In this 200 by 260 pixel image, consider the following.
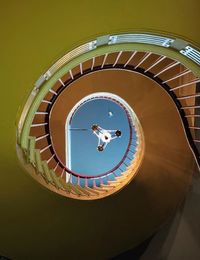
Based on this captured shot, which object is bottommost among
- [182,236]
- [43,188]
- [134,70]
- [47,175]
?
[182,236]

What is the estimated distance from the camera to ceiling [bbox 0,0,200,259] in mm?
3016

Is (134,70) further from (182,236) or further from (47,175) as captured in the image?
(182,236)

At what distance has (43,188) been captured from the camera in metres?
4.63

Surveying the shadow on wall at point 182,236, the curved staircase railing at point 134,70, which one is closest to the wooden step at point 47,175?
the curved staircase railing at point 134,70

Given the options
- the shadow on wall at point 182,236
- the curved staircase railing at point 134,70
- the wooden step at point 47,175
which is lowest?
the shadow on wall at point 182,236

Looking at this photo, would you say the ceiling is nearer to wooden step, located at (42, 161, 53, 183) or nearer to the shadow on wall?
wooden step, located at (42, 161, 53, 183)

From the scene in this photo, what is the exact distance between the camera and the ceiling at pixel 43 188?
9.89ft

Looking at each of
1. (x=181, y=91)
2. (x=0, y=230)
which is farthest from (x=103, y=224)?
(x=181, y=91)

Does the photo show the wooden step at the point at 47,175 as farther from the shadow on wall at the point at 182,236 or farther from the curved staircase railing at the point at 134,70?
the shadow on wall at the point at 182,236

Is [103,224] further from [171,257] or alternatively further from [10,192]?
[10,192]

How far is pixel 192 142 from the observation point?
16.8ft

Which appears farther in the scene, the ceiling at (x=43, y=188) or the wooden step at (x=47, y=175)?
the wooden step at (x=47, y=175)

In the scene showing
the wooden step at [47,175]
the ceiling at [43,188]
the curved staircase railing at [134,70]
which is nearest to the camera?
the ceiling at [43,188]

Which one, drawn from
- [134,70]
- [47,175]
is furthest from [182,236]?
[134,70]
